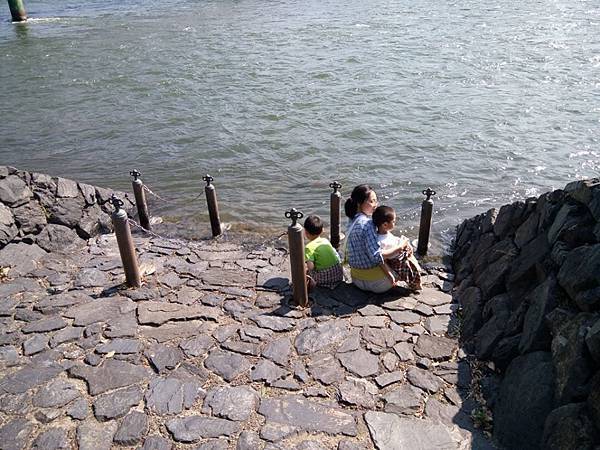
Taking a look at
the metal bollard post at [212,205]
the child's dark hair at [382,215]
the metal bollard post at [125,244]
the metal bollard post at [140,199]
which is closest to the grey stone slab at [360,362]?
the child's dark hair at [382,215]

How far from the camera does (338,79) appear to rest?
20.2 meters

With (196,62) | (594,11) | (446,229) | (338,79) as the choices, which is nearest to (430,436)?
(446,229)

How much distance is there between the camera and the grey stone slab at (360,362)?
5723 mm

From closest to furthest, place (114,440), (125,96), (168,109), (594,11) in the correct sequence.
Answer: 1. (114,440)
2. (168,109)
3. (125,96)
4. (594,11)

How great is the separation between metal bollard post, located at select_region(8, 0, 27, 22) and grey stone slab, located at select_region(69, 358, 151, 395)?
3741 centimetres

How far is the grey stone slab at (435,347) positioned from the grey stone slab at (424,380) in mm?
293

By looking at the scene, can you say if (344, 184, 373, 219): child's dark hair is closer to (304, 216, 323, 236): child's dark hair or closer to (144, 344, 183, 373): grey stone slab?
(304, 216, 323, 236): child's dark hair

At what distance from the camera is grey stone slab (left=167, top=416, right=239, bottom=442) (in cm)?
480

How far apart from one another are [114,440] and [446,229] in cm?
770

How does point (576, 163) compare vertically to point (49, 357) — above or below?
below

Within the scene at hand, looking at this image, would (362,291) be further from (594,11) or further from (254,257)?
(594,11)

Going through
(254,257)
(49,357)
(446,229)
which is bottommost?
(446,229)

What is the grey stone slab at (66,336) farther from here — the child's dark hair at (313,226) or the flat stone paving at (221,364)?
the child's dark hair at (313,226)

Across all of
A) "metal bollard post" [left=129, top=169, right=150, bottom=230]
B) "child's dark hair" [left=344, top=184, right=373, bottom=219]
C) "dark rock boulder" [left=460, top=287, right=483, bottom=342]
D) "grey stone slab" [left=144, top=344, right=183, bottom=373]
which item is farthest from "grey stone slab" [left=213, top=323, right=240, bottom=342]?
"metal bollard post" [left=129, top=169, right=150, bottom=230]
